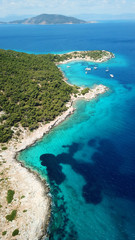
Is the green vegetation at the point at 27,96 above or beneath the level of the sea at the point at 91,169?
above

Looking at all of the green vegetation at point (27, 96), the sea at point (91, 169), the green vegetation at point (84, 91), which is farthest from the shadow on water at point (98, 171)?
the green vegetation at point (84, 91)

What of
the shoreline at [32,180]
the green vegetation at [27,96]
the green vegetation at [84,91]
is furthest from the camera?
the green vegetation at [84,91]

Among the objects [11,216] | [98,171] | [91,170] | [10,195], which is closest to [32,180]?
[10,195]

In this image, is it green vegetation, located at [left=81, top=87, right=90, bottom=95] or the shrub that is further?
green vegetation, located at [left=81, top=87, right=90, bottom=95]

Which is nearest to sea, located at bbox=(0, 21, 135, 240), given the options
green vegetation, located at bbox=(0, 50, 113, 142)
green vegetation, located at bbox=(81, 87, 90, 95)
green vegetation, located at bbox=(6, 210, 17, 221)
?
green vegetation, located at bbox=(81, 87, 90, 95)

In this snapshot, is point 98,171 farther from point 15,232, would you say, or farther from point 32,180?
point 15,232

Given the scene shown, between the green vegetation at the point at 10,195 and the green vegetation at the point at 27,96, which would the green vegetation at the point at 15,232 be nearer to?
the green vegetation at the point at 10,195

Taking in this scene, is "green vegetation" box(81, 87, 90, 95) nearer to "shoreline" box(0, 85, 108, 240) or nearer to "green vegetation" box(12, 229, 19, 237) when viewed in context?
"shoreline" box(0, 85, 108, 240)
